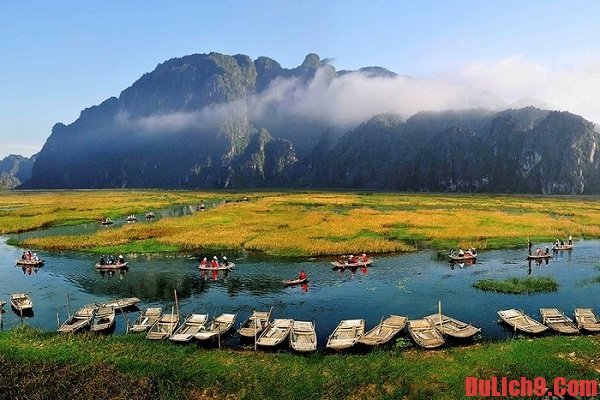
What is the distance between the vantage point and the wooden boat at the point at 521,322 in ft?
115

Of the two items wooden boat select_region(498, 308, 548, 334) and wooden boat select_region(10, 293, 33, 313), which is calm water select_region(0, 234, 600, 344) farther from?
wooden boat select_region(498, 308, 548, 334)

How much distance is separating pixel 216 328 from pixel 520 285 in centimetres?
3373

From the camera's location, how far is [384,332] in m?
35.0

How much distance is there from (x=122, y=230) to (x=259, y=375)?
236ft

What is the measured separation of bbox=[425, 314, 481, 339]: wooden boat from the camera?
3404 cm

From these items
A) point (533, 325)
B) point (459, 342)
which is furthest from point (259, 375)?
point (533, 325)

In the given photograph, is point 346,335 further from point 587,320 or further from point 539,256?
point 539,256

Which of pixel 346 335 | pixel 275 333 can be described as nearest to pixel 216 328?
pixel 275 333

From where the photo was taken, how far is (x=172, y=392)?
2722 cm

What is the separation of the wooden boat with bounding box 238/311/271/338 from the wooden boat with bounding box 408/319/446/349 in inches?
458

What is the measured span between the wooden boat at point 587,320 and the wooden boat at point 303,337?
69.1 feet

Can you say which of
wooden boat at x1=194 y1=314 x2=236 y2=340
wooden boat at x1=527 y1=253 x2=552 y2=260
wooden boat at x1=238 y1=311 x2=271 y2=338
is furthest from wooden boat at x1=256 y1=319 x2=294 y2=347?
wooden boat at x1=527 y1=253 x2=552 y2=260

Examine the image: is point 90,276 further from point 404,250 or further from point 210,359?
point 404,250

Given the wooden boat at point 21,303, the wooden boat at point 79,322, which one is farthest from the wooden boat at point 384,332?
the wooden boat at point 21,303
